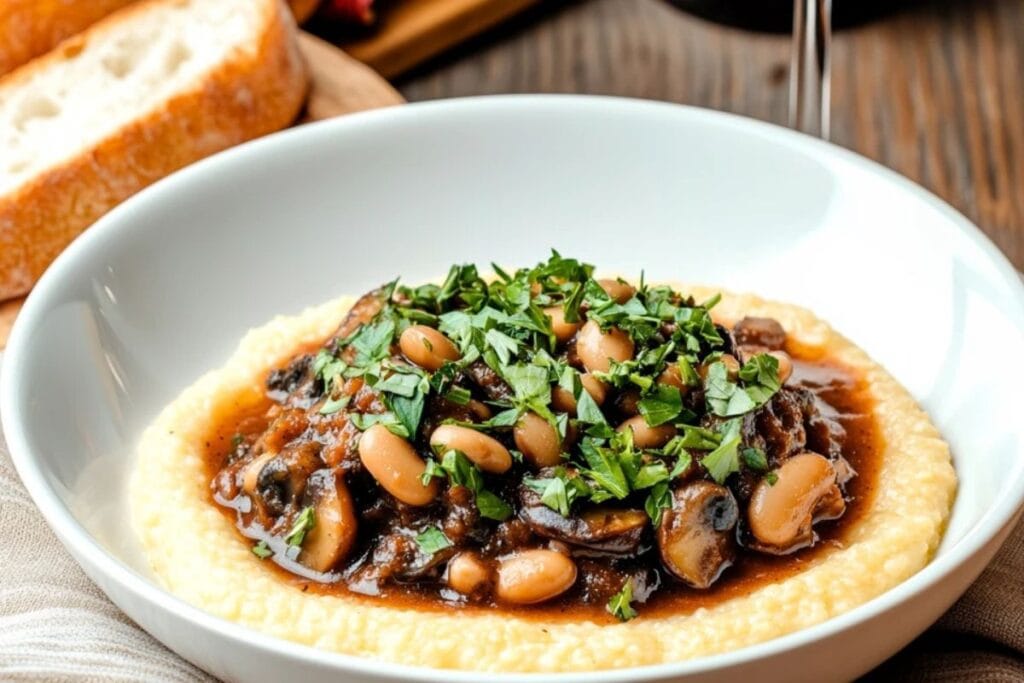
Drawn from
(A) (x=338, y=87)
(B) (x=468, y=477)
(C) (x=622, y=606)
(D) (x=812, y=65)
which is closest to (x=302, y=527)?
(B) (x=468, y=477)

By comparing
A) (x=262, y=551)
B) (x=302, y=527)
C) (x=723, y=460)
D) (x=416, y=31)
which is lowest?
(x=416, y=31)

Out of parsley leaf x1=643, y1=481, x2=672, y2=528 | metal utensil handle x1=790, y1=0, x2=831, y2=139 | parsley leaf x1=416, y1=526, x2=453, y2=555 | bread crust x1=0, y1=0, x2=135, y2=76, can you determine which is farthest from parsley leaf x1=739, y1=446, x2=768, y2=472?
bread crust x1=0, y1=0, x2=135, y2=76

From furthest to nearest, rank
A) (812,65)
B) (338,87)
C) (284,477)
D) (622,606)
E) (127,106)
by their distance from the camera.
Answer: (338,87), (812,65), (127,106), (284,477), (622,606)

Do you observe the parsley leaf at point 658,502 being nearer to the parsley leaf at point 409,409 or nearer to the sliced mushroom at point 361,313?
the parsley leaf at point 409,409

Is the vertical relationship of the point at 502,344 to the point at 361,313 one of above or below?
above

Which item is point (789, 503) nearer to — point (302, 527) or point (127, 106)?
point (302, 527)

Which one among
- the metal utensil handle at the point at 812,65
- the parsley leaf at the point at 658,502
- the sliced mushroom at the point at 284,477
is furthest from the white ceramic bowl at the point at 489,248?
the parsley leaf at the point at 658,502

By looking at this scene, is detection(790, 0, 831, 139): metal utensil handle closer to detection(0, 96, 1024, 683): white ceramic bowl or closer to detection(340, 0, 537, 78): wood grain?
detection(0, 96, 1024, 683): white ceramic bowl
